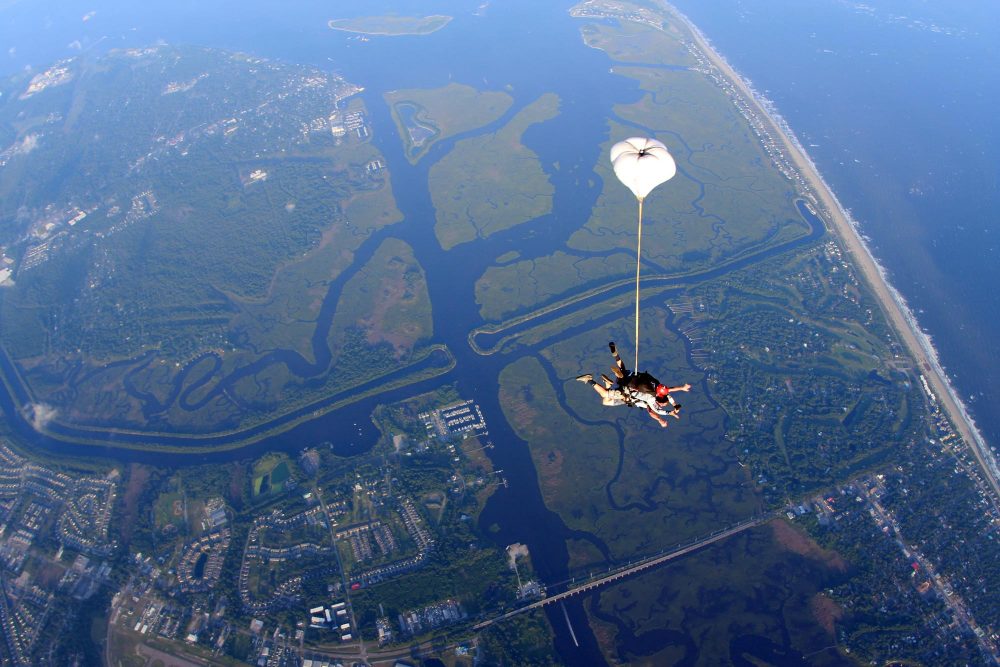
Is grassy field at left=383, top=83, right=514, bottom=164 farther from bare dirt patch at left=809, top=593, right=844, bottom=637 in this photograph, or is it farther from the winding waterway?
bare dirt patch at left=809, top=593, right=844, bottom=637

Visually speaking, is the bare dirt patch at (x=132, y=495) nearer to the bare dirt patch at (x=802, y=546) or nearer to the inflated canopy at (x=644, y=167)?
the inflated canopy at (x=644, y=167)

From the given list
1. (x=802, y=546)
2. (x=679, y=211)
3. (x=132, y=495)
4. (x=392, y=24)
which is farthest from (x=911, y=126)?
(x=132, y=495)

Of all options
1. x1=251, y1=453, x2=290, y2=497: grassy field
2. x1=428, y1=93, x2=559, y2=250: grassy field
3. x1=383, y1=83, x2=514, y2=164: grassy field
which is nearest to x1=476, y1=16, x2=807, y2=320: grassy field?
x1=428, y1=93, x2=559, y2=250: grassy field

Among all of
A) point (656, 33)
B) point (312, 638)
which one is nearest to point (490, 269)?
point (312, 638)

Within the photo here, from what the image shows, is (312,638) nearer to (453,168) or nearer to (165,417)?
(165,417)

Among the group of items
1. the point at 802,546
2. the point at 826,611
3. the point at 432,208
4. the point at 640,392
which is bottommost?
the point at 826,611

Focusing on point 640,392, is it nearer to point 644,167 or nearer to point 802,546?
point 644,167

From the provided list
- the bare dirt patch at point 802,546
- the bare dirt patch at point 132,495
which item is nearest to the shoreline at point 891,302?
the bare dirt patch at point 802,546
